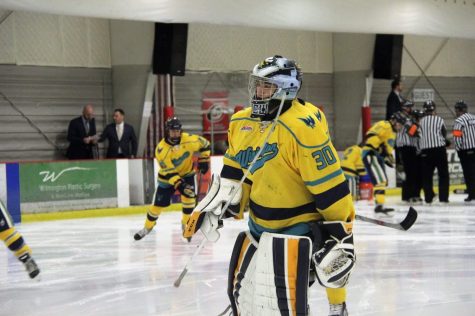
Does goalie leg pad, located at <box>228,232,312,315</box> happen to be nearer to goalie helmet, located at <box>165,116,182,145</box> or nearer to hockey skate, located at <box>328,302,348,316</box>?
Result: hockey skate, located at <box>328,302,348,316</box>

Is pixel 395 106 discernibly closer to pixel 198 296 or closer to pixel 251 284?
pixel 198 296

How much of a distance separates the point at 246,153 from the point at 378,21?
451 inches

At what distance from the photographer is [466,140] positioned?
12.4m

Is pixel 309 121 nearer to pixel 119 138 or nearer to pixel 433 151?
pixel 433 151

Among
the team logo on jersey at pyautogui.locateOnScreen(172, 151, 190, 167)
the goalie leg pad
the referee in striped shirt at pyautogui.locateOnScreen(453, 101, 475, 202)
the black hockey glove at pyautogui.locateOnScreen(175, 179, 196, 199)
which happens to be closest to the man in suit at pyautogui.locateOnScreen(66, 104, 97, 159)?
the team logo on jersey at pyautogui.locateOnScreen(172, 151, 190, 167)

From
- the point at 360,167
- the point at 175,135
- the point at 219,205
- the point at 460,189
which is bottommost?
the point at 460,189

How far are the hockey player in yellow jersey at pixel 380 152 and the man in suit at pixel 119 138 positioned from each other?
4.19 m

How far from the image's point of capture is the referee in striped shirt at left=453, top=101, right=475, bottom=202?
12.3 meters

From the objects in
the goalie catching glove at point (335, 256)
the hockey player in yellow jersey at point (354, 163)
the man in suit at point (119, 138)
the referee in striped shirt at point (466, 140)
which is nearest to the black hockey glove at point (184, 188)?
the hockey player in yellow jersey at point (354, 163)

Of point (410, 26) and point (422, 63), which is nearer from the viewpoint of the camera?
point (410, 26)

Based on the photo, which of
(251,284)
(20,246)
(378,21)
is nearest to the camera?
(251,284)

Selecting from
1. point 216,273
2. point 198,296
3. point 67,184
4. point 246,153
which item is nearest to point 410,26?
point 67,184

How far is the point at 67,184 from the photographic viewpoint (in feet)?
39.5

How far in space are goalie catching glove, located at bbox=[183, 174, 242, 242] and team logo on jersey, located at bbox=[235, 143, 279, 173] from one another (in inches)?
3.6
